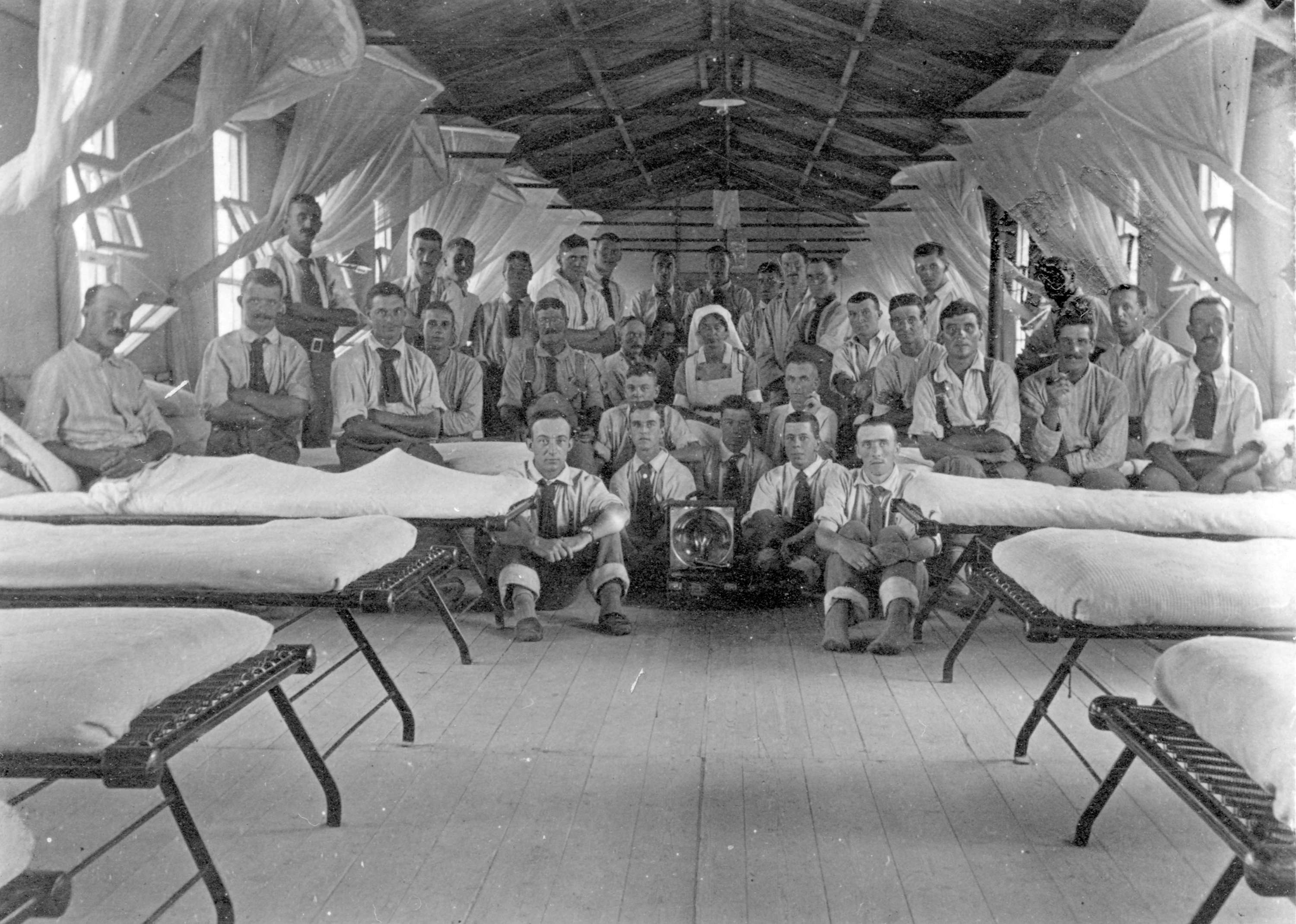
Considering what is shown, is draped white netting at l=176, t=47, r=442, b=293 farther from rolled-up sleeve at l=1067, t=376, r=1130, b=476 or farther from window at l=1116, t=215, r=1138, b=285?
window at l=1116, t=215, r=1138, b=285

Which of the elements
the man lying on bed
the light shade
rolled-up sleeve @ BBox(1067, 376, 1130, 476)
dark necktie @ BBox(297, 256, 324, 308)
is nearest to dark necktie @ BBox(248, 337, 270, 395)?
the man lying on bed

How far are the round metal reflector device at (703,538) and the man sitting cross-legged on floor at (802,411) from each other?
70 centimetres

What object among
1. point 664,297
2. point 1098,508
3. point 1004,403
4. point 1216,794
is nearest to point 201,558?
point 1216,794

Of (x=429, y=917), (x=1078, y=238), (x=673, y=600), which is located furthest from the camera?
(x=1078, y=238)

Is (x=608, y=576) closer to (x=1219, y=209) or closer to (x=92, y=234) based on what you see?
(x=92, y=234)

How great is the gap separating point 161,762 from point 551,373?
4435 mm

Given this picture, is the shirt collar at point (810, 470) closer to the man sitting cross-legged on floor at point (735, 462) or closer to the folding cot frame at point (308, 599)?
the man sitting cross-legged on floor at point (735, 462)

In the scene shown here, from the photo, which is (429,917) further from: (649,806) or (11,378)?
(11,378)

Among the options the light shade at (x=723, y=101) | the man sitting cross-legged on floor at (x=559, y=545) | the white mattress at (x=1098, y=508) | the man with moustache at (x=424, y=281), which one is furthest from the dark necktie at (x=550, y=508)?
the light shade at (x=723, y=101)

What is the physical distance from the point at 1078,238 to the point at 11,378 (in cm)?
526

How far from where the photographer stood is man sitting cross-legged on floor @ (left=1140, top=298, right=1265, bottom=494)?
5.16 m

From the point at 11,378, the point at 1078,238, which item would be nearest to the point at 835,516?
the point at 1078,238

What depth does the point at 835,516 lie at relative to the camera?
4.36 meters

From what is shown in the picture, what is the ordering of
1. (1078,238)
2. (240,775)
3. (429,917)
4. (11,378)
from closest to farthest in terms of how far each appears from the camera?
(429,917) → (240,775) → (11,378) → (1078,238)
